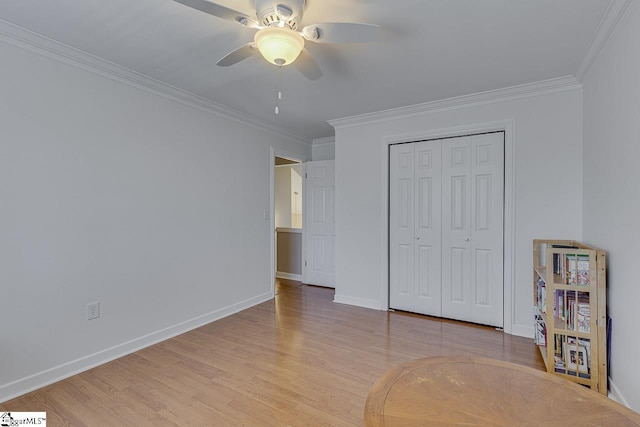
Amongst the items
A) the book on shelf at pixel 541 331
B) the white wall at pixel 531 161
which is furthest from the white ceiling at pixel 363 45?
the book on shelf at pixel 541 331

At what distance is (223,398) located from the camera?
6.55 ft

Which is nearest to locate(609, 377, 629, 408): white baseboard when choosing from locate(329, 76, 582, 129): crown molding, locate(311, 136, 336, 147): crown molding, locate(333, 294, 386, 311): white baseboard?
locate(333, 294, 386, 311): white baseboard

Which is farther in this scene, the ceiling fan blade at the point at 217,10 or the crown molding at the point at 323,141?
the crown molding at the point at 323,141

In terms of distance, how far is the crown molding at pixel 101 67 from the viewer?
200cm

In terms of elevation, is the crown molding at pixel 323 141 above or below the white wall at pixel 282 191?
above

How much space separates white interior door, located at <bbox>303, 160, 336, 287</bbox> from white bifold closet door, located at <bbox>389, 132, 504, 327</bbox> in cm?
125

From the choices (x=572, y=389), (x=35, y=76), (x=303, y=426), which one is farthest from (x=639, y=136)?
(x=35, y=76)

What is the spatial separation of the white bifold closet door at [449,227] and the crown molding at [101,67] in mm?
2097

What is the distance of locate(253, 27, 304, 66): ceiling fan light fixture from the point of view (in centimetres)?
159

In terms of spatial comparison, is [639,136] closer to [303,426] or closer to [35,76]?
[303,426]

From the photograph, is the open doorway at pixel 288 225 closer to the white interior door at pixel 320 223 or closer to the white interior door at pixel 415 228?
the white interior door at pixel 320 223

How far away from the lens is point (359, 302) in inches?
152

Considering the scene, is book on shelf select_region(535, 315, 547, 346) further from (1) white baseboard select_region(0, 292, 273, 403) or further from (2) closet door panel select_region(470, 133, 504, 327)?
(1) white baseboard select_region(0, 292, 273, 403)

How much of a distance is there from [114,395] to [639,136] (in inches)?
133
